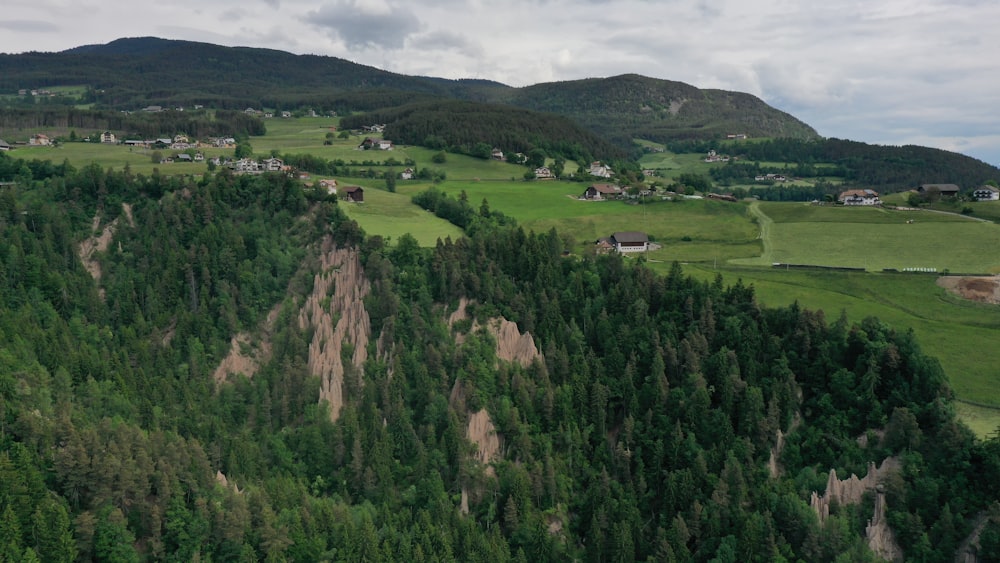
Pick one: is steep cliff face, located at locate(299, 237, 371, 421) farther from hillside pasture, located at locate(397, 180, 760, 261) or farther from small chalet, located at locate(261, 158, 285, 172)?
small chalet, located at locate(261, 158, 285, 172)

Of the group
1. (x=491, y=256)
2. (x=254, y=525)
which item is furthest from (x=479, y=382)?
(x=254, y=525)

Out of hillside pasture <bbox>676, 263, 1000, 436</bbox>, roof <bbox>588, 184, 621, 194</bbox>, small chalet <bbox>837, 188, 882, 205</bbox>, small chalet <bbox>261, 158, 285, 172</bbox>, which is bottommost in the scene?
hillside pasture <bbox>676, 263, 1000, 436</bbox>

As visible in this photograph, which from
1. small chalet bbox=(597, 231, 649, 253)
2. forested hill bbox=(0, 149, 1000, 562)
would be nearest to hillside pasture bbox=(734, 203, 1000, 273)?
small chalet bbox=(597, 231, 649, 253)

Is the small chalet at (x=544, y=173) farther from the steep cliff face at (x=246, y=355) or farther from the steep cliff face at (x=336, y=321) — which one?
the steep cliff face at (x=246, y=355)

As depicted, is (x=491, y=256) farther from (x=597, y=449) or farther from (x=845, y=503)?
(x=845, y=503)

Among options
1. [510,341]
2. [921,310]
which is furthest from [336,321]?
[921,310]

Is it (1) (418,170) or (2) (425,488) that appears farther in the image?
(1) (418,170)

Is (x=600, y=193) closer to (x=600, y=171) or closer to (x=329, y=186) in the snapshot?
(x=600, y=171)
